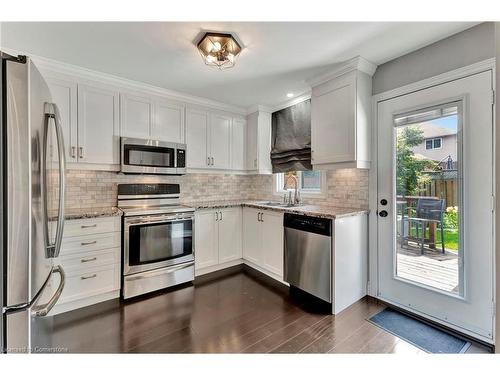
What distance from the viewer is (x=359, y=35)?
1735 mm

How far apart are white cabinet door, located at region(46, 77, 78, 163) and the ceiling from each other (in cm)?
25

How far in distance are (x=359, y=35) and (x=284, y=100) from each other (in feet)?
5.03

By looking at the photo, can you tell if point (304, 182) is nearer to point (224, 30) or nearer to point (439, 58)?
point (439, 58)

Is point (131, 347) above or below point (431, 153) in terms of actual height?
below

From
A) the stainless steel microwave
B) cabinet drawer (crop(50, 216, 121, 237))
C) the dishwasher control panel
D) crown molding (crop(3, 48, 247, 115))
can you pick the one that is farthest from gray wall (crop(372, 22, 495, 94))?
cabinet drawer (crop(50, 216, 121, 237))

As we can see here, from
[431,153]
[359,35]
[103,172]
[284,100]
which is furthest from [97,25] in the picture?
[431,153]

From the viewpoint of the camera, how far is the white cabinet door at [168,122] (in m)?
2.84

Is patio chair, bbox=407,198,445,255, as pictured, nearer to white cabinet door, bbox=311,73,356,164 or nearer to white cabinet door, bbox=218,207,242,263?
white cabinet door, bbox=311,73,356,164

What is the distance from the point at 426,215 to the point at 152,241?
107 inches

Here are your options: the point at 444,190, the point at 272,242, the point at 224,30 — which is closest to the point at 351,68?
the point at 224,30

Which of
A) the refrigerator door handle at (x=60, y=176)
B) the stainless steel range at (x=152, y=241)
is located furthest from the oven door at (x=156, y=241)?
the refrigerator door handle at (x=60, y=176)

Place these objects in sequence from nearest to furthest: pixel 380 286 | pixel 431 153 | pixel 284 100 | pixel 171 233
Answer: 1. pixel 431 153
2. pixel 380 286
3. pixel 171 233
4. pixel 284 100

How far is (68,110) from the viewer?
2.29 meters
